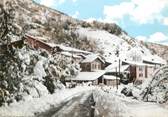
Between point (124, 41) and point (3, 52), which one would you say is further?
point (124, 41)

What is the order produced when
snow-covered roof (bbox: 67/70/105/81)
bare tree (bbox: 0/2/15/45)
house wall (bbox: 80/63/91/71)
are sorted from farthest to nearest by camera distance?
house wall (bbox: 80/63/91/71)
snow-covered roof (bbox: 67/70/105/81)
bare tree (bbox: 0/2/15/45)

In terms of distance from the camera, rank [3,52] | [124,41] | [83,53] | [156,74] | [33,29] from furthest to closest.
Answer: [124,41]
[33,29]
[83,53]
[3,52]
[156,74]

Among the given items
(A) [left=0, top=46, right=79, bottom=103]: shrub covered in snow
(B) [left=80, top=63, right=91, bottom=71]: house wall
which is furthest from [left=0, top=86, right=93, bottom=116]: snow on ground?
(B) [left=80, top=63, right=91, bottom=71]: house wall

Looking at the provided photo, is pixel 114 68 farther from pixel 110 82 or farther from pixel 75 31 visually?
pixel 75 31

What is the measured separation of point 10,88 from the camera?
68.2 feet

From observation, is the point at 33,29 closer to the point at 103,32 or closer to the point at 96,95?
the point at 103,32

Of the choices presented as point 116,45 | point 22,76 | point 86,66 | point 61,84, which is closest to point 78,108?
point 22,76

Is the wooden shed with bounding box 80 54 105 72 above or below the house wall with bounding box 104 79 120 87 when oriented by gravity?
above

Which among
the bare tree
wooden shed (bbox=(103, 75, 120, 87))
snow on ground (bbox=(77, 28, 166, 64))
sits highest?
snow on ground (bbox=(77, 28, 166, 64))

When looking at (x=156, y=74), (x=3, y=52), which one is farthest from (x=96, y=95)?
(x=3, y=52)

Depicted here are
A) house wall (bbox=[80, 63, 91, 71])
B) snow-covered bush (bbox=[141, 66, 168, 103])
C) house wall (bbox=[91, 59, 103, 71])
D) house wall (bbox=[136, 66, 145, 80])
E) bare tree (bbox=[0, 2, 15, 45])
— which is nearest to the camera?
snow-covered bush (bbox=[141, 66, 168, 103])

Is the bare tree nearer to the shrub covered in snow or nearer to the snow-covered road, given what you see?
the shrub covered in snow

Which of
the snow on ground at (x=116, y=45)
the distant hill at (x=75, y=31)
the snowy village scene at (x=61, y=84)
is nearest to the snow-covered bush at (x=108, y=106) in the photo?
the snowy village scene at (x=61, y=84)

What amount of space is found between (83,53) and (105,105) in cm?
11136
